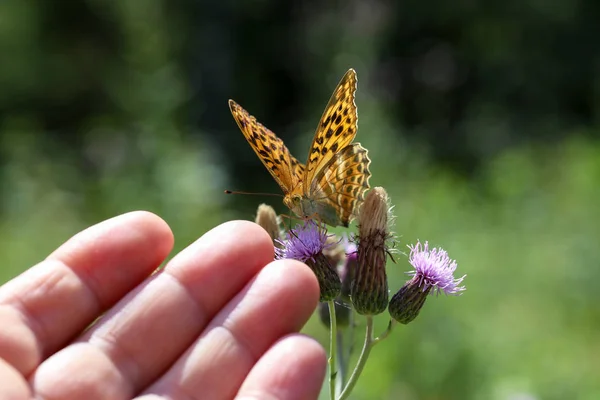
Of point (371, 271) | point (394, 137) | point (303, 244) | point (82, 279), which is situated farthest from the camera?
point (394, 137)

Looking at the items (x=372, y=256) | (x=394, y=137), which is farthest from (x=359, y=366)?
(x=394, y=137)

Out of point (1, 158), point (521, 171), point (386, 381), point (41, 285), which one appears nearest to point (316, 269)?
point (41, 285)

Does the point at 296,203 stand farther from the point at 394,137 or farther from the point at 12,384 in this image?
the point at 394,137

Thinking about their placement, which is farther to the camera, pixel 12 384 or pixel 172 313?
pixel 172 313

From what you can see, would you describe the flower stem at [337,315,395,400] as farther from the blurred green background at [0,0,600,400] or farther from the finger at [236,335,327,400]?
the blurred green background at [0,0,600,400]

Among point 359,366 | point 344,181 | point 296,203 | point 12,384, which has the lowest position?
point 12,384

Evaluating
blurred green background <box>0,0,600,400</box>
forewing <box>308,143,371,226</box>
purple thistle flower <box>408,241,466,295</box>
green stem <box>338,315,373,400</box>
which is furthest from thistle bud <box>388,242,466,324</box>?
blurred green background <box>0,0,600,400</box>

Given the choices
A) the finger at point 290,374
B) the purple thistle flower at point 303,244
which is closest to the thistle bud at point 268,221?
the purple thistle flower at point 303,244

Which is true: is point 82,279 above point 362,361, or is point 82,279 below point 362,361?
below

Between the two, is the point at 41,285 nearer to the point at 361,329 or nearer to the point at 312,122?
the point at 361,329
